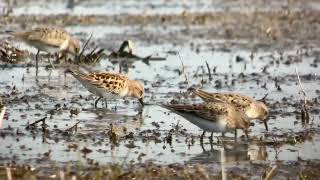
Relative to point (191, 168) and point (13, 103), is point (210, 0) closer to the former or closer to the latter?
point (13, 103)

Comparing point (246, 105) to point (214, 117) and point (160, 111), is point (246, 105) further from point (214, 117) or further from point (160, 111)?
point (160, 111)

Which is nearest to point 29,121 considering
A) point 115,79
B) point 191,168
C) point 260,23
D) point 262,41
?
point 115,79

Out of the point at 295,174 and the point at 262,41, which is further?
the point at 262,41

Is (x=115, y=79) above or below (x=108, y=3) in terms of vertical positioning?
below

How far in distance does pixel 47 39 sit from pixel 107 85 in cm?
455

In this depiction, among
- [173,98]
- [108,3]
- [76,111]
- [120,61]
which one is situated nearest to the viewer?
[76,111]

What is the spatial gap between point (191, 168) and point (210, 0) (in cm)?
2510

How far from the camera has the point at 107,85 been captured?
14.2 metres

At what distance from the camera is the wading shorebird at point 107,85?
1417 cm

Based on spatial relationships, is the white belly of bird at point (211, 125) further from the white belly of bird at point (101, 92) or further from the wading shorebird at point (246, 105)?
the white belly of bird at point (101, 92)

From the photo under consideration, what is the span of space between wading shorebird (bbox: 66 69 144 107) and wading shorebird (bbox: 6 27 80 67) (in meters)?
4.12

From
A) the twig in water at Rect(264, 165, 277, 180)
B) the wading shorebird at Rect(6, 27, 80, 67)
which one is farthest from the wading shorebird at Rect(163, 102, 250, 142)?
the wading shorebird at Rect(6, 27, 80, 67)

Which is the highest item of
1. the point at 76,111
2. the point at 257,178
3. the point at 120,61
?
the point at 120,61

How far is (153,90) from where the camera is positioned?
16438 millimetres
